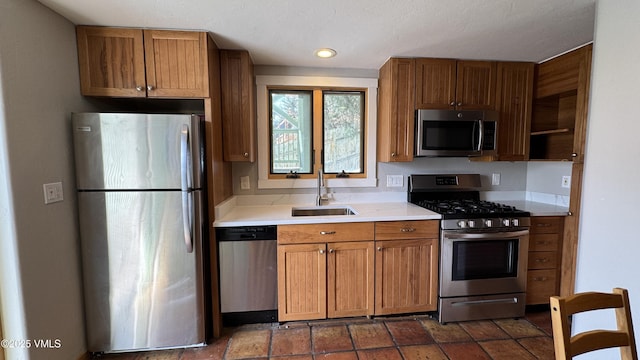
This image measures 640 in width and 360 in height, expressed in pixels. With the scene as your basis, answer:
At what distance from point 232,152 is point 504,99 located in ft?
8.22

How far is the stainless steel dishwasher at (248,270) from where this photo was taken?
197 centimetres

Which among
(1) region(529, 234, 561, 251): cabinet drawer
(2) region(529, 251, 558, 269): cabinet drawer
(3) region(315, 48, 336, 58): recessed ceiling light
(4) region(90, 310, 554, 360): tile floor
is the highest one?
(3) region(315, 48, 336, 58): recessed ceiling light

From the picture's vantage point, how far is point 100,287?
1.75 m

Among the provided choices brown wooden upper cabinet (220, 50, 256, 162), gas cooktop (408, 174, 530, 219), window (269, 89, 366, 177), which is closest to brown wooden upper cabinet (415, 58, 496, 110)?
Answer: window (269, 89, 366, 177)

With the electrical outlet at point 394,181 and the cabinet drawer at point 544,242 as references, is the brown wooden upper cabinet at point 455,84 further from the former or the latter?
the cabinet drawer at point 544,242

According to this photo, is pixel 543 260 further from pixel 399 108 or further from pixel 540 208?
pixel 399 108

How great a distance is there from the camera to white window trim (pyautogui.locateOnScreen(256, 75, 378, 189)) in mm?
2459

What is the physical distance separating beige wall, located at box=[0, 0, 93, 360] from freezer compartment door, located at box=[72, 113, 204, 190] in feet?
0.36

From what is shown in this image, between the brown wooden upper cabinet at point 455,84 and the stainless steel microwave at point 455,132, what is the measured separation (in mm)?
91

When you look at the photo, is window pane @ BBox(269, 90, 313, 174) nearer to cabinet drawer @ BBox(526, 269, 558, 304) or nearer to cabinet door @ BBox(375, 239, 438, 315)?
cabinet door @ BBox(375, 239, 438, 315)

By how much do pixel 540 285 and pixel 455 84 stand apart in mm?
1902

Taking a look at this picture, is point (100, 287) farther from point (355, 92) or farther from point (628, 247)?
point (628, 247)

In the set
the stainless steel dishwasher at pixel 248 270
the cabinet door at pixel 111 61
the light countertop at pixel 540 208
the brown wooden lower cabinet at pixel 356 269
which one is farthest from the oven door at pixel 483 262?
the cabinet door at pixel 111 61

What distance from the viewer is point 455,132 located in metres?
2.35
